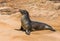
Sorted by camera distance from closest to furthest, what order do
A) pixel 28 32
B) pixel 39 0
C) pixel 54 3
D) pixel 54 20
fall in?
pixel 28 32
pixel 54 20
pixel 54 3
pixel 39 0

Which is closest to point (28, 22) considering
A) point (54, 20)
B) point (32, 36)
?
point (32, 36)

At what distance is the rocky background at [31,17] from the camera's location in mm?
7906

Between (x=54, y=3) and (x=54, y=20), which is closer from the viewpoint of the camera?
(x=54, y=20)

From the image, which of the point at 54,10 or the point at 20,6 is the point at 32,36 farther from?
the point at 20,6

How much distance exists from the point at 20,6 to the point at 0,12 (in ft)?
5.39

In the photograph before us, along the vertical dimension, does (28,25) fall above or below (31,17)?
above

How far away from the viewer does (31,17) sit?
489 inches

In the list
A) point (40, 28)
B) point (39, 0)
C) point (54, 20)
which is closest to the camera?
point (40, 28)

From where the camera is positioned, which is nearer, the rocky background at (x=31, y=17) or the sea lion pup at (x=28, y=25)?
the rocky background at (x=31, y=17)

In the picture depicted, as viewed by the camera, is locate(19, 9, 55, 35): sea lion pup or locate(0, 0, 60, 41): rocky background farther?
locate(19, 9, 55, 35): sea lion pup

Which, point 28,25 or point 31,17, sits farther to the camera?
point 31,17

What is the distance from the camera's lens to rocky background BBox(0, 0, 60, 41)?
7906 mm

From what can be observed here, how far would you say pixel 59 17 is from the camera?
12164 millimetres

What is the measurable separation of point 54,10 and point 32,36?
5642mm
